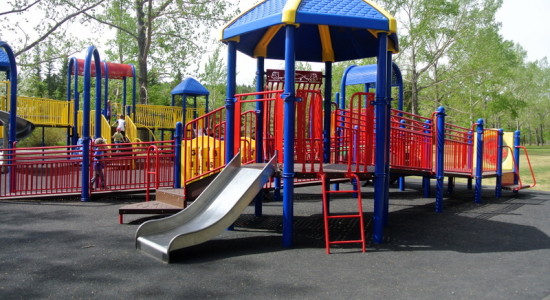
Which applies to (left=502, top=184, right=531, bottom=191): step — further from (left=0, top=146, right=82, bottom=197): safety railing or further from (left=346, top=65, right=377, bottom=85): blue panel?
(left=0, top=146, right=82, bottom=197): safety railing

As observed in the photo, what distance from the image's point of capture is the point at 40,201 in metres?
10.7

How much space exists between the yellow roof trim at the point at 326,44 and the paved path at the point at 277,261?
327cm

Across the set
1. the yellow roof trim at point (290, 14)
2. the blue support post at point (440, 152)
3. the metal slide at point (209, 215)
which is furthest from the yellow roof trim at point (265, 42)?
the blue support post at point (440, 152)

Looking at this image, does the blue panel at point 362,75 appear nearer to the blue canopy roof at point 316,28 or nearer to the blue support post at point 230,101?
the blue canopy roof at point 316,28

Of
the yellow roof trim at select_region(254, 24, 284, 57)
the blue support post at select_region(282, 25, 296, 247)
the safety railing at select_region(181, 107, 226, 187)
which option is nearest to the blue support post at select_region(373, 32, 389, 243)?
the blue support post at select_region(282, 25, 296, 247)

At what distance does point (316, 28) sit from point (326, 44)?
1.67 feet

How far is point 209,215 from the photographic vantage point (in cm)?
658

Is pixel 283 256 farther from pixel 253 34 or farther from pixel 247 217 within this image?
pixel 253 34

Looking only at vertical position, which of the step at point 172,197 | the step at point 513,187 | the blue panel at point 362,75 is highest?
the blue panel at point 362,75

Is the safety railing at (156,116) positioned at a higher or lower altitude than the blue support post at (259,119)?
higher

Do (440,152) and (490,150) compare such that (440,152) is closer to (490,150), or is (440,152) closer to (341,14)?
(490,150)

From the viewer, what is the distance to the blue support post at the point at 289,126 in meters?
6.33

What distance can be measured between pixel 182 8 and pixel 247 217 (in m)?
23.0

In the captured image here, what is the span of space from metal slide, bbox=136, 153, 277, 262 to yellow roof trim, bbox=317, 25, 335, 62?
3051 mm
